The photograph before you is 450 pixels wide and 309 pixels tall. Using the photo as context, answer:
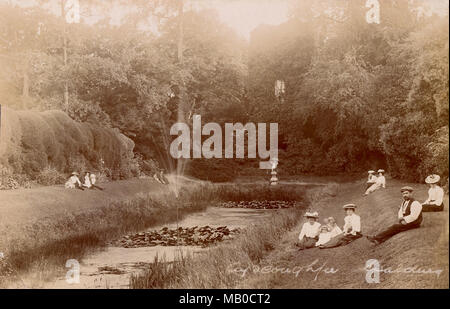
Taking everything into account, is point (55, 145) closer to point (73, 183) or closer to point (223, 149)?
point (73, 183)

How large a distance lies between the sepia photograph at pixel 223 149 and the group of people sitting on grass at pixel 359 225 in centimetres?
4

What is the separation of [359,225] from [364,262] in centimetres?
204

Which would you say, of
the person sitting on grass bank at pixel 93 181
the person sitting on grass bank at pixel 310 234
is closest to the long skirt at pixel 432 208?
the person sitting on grass bank at pixel 310 234

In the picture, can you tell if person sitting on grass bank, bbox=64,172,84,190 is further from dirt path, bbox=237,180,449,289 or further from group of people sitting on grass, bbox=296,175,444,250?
group of people sitting on grass, bbox=296,175,444,250

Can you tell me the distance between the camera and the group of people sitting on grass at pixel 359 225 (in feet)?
41.8

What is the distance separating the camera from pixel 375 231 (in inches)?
587

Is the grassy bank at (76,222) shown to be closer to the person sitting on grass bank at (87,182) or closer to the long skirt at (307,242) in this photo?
the person sitting on grass bank at (87,182)

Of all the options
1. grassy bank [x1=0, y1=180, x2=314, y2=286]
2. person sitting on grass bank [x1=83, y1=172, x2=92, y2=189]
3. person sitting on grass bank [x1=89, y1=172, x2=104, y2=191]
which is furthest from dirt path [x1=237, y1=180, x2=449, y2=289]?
person sitting on grass bank [x1=89, y1=172, x2=104, y2=191]

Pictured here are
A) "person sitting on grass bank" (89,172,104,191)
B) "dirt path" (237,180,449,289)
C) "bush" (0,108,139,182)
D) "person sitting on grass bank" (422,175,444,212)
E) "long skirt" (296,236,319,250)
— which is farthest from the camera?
"person sitting on grass bank" (89,172,104,191)

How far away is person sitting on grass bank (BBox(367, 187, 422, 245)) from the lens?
12648mm

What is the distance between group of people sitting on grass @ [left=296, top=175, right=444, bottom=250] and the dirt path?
0.68ft

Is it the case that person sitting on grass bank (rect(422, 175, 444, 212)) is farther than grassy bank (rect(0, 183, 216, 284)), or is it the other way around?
grassy bank (rect(0, 183, 216, 284))

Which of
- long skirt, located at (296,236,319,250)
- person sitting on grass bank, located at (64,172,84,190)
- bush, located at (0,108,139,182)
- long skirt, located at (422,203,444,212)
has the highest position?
bush, located at (0,108,139,182)
